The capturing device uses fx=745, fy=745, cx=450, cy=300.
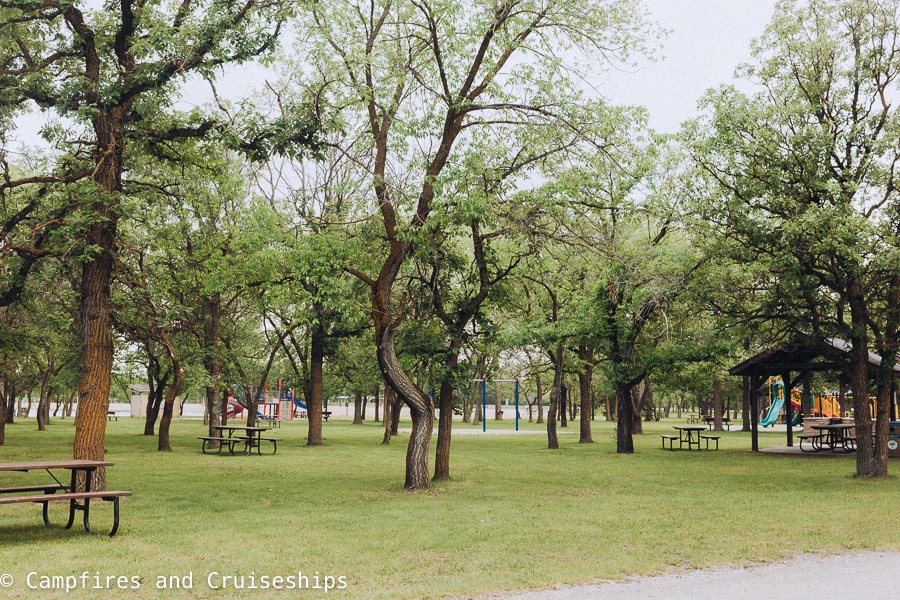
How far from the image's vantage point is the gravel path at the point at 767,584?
6035mm

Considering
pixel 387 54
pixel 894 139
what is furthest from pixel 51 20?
pixel 894 139

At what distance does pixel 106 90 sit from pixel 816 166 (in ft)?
40.7

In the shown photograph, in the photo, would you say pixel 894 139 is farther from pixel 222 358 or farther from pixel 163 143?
pixel 222 358

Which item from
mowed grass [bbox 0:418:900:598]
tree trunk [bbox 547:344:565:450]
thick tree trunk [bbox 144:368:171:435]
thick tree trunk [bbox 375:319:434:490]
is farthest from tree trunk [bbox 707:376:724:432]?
thick tree trunk [bbox 375:319:434:490]

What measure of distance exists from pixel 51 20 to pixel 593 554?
11.0 metres

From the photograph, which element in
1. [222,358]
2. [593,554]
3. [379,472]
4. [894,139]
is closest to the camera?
[593,554]

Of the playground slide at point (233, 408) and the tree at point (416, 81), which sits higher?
the tree at point (416, 81)

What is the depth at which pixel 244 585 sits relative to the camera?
634 centimetres

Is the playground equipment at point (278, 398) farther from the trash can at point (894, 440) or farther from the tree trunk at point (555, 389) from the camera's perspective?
the trash can at point (894, 440)

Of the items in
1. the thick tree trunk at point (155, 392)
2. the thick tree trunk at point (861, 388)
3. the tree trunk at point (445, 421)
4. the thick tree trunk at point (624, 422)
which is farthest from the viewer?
the thick tree trunk at point (155, 392)

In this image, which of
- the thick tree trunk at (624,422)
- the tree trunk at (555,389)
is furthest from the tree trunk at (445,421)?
the thick tree trunk at (624,422)

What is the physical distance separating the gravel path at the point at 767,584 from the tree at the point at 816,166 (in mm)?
7978

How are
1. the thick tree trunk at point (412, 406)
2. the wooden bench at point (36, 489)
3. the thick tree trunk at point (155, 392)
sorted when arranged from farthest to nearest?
the thick tree trunk at point (155, 392), the thick tree trunk at point (412, 406), the wooden bench at point (36, 489)

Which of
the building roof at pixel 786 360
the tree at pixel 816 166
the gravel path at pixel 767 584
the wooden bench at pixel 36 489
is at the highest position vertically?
the tree at pixel 816 166
